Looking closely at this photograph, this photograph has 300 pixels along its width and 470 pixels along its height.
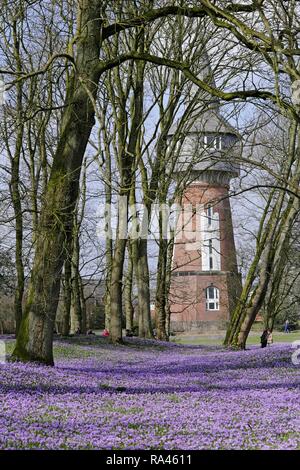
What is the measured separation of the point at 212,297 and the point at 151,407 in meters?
54.4

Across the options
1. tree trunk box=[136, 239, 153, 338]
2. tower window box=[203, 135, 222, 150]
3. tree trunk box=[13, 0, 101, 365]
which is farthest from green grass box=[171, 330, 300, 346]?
tree trunk box=[13, 0, 101, 365]

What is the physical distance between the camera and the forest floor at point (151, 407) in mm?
6922

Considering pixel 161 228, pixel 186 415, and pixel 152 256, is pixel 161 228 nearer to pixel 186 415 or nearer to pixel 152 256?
pixel 152 256

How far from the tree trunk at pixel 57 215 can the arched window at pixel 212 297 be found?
49.6 meters

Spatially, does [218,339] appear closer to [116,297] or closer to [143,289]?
[143,289]

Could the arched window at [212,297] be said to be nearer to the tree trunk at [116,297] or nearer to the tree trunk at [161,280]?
the tree trunk at [161,280]

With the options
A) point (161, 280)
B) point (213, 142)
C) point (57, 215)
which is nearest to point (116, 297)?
point (161, 280)

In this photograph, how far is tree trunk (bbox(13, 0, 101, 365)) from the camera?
13.8 metres

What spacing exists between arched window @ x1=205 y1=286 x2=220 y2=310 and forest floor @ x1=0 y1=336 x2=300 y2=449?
Answer: 4659cm

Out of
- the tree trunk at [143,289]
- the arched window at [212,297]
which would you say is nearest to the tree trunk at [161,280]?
the tree trunk at [143,289]

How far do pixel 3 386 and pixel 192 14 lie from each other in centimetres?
856

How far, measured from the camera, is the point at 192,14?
14.2m

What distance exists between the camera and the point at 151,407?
933 centimetres

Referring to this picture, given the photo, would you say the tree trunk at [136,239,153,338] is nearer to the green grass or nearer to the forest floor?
the green grass
